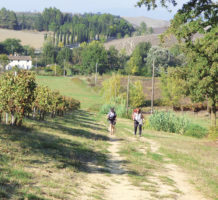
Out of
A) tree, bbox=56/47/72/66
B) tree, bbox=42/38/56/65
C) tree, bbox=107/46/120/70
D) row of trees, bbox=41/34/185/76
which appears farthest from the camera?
tree, bbox=56/47/72/66

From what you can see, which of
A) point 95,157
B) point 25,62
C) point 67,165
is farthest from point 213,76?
point 25,62

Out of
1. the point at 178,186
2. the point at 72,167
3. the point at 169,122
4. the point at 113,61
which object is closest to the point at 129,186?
the point at 178,186

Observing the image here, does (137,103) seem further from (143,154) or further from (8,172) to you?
(8,172)

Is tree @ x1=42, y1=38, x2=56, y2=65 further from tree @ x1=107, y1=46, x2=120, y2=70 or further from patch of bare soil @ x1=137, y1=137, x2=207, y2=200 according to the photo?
patch of bare soil @ x1=137, y1=137, x2=207, y2=200

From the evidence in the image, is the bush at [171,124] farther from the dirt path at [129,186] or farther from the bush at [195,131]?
the dirt path at [129,186]

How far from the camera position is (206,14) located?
20875mm

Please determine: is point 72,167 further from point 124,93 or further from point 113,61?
point 113,61

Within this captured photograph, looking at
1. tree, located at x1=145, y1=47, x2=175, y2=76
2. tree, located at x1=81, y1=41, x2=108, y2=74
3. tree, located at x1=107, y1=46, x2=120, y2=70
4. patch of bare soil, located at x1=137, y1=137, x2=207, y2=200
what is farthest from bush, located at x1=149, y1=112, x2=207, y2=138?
tree, located at x1=107, y1=46, x2=120, y2=70

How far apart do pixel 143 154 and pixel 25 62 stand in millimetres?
146248

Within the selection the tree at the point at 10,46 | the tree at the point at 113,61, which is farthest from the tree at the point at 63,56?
the tree at the point at 10,46

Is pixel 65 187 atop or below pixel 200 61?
below

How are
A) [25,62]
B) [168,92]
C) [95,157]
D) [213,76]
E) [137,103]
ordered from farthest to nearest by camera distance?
[25,62] < [168,92] < [137,103] < [213,76] < [95,157]

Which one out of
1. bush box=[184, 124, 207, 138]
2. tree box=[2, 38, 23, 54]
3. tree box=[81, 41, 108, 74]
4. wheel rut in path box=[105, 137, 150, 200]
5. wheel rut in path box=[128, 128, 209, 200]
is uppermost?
tree box=[2, 38, 23, 54]

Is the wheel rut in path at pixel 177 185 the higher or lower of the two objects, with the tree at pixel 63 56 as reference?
lower
